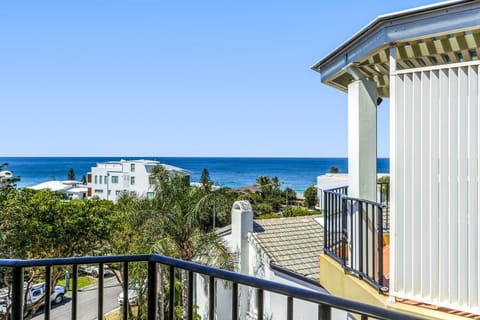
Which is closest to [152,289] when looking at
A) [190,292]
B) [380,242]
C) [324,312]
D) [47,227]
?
[190,292]

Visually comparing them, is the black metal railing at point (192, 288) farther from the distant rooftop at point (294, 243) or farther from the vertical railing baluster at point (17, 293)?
the distant rooftop at point (294, 243)

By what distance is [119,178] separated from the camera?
4234 cm

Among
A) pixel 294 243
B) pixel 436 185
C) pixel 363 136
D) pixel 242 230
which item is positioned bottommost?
pixel 294 243

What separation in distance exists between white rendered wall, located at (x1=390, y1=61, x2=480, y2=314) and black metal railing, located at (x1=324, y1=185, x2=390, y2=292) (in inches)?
8.4

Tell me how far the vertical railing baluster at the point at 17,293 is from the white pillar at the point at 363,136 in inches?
123

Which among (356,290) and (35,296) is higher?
(356,290)

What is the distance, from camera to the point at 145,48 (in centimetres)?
3097

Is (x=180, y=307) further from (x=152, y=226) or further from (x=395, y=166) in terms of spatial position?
(x=395, y=166)

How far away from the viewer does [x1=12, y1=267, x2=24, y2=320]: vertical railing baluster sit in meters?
2.18

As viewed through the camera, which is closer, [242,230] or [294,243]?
[294,243]

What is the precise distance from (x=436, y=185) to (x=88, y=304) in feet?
60.2

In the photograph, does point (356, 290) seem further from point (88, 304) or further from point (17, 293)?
point (88, 304)

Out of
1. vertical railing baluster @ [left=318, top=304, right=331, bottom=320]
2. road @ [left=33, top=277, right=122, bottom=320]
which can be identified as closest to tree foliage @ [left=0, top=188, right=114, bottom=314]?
road @ [left=33, top=277, right=122, bottom=320]

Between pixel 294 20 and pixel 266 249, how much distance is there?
11.0 meters
